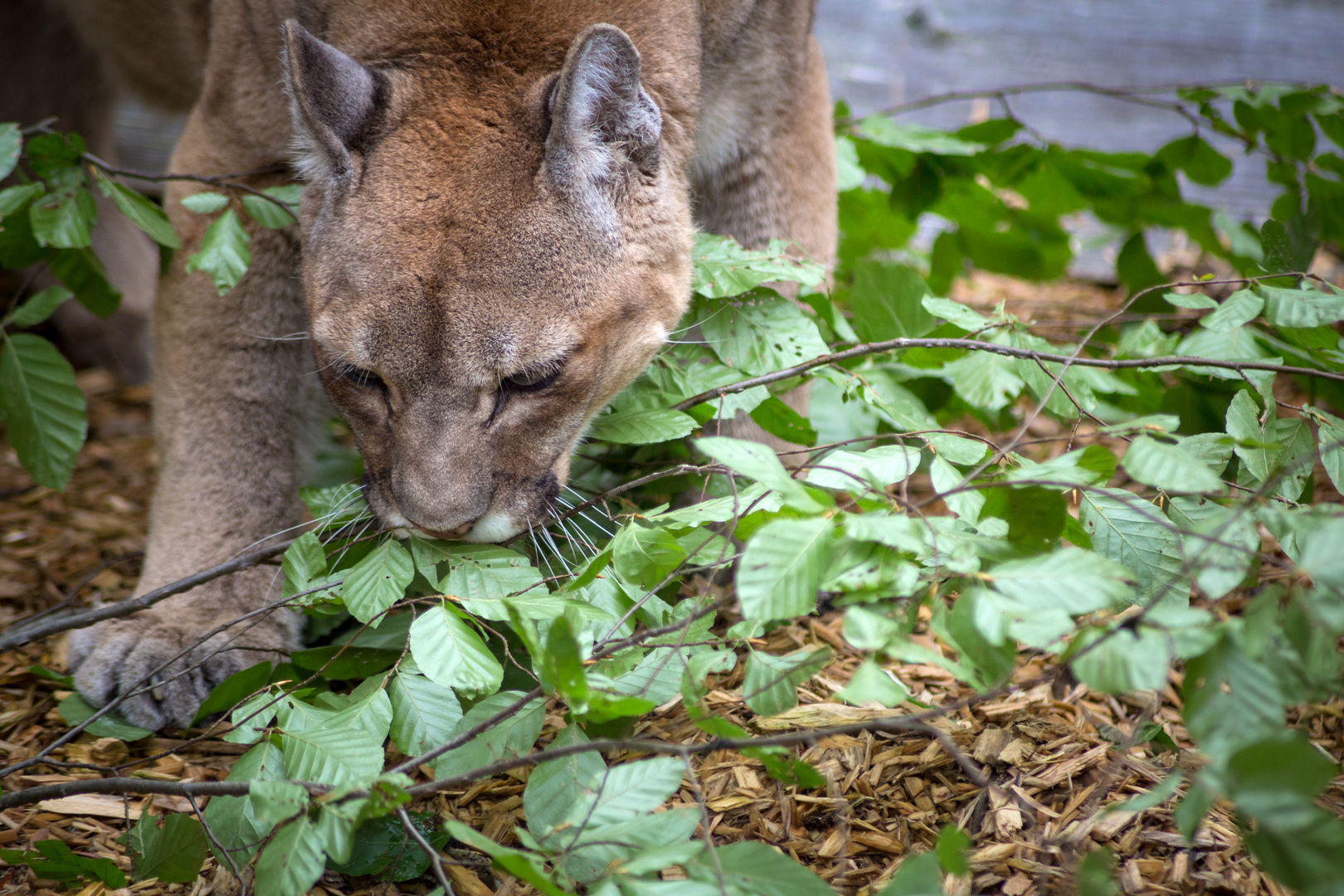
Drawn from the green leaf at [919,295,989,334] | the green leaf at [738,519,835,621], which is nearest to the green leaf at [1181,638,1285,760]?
the green leaf at [738,519,835,621]

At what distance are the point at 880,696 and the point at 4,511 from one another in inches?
144

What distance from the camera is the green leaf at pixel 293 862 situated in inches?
64.4

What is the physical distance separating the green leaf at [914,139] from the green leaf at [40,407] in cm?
313

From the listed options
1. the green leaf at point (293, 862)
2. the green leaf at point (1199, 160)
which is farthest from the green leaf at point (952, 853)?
the green leaf at point (1199, 160)

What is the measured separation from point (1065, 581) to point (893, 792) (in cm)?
96

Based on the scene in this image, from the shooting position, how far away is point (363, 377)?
2477 millimetres

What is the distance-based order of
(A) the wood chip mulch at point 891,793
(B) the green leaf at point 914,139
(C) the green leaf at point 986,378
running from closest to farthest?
(A) the wood chip mulch at point 891,793, (C) the green leaf at point 986,378, (B) the green leaf at point 914,139

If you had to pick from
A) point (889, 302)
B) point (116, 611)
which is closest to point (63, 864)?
point (116, 611)

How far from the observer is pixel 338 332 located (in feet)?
7.94

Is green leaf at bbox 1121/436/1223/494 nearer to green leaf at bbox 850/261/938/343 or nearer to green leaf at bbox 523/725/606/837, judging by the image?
green leaf at bbox 523/725/606/837

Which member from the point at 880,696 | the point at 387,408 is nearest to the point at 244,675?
the point at 387,408

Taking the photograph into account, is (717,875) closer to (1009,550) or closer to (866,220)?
(1009,550)

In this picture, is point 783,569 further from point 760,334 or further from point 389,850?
point 760,334

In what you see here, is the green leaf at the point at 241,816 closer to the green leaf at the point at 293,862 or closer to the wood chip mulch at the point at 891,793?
the wood chip mulch at the point at 891,793
